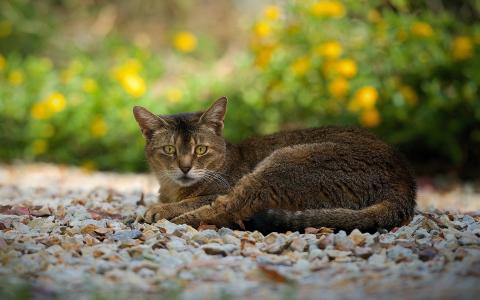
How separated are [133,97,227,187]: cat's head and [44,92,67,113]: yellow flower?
10.6ft

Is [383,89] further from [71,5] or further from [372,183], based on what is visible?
[71,5]

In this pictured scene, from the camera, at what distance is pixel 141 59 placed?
9.70 metres

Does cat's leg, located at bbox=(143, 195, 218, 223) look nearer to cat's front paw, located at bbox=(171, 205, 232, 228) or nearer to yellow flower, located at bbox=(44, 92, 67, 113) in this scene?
cat's front paw, located at bbox=(171, 205, 232, 228)

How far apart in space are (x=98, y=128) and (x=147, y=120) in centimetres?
311

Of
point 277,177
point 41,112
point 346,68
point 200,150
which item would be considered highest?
point 346,68

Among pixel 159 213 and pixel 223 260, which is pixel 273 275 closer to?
pixel 223 260

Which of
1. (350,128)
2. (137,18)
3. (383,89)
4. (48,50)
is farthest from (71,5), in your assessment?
(350,128)

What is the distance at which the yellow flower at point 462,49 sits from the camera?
24.2ft

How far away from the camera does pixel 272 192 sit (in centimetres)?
447

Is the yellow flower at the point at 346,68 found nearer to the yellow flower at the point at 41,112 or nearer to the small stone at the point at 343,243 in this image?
the yellow flower at the point at 41,112

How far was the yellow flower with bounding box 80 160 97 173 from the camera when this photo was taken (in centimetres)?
831

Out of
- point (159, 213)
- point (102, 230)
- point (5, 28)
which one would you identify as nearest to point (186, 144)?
point (159, 213)

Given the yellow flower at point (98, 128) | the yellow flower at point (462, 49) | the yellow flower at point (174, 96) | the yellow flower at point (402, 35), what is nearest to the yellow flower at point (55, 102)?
the yellow flower at point (98, 128)

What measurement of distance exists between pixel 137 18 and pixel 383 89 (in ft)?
24.8
